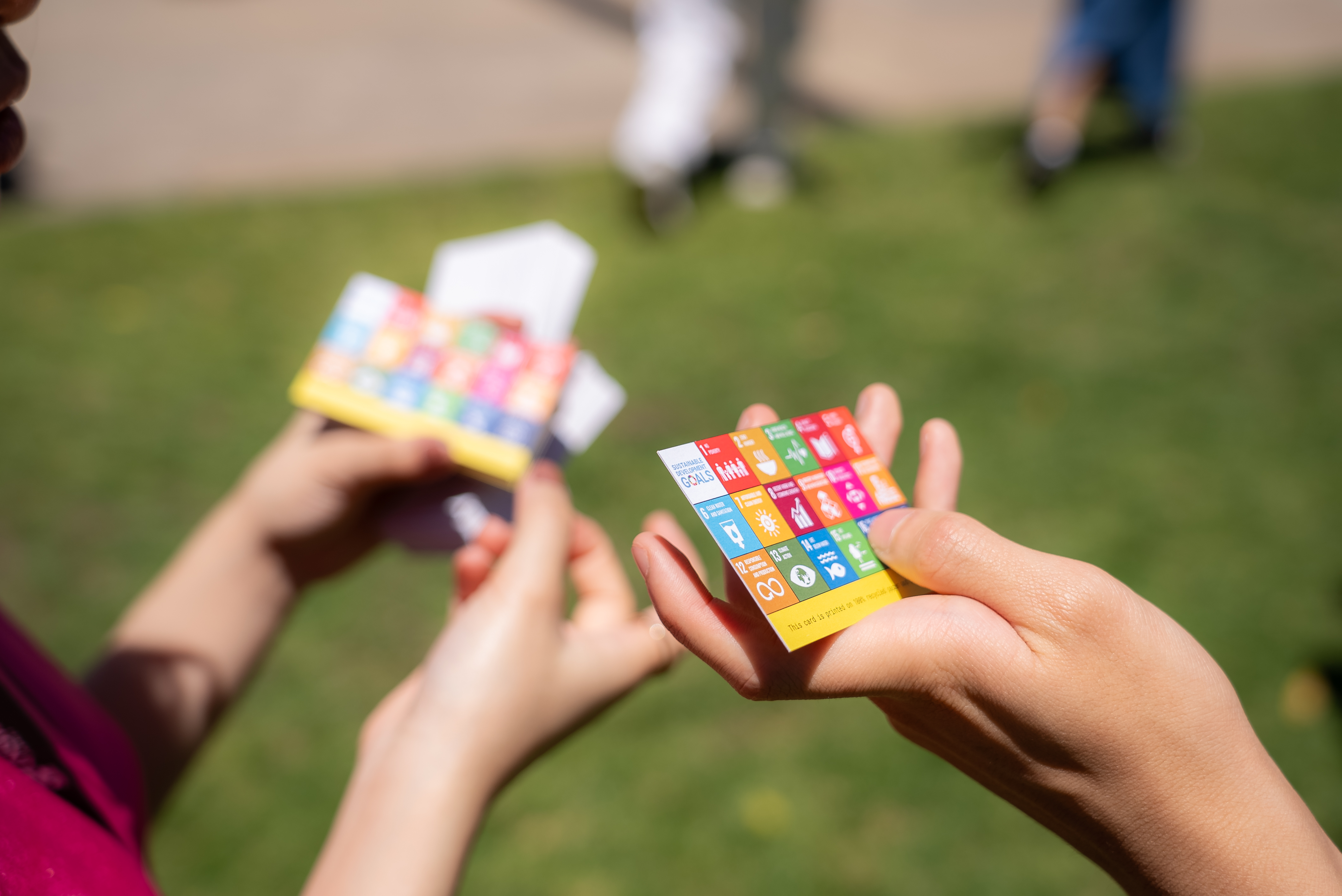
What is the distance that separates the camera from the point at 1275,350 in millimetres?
3350

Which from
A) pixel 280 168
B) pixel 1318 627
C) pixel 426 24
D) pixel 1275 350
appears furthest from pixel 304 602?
pixel 426 24

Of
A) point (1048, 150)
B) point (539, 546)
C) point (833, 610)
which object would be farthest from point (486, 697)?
point (1048, 150)

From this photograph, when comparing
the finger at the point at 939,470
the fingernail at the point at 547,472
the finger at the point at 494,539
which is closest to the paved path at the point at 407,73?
the fingernail at the point at 547,472

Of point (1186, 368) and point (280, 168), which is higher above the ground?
point (280, 168)

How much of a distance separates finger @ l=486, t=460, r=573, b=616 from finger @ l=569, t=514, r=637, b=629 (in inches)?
2.9

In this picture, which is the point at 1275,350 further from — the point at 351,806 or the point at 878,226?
the point at 351,806

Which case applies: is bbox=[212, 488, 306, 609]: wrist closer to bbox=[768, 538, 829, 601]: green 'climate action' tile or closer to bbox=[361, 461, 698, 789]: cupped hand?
bbox=[361, 461, 698, 789]: cupped hand

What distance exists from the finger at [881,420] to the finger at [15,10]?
3.35 ft

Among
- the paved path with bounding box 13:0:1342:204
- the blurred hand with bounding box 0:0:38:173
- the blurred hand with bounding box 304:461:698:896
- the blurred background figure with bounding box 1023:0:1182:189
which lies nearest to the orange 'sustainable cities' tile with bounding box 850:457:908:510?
the blurred hand with bounding box 304:461:698:896

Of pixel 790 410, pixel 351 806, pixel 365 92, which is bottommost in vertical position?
pixel 790 410

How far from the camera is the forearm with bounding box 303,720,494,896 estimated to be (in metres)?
0.98

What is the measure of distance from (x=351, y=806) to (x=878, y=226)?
11.1 ft

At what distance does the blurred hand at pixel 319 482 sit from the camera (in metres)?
1.42

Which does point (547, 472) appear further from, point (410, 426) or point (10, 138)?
point (10, 138)
